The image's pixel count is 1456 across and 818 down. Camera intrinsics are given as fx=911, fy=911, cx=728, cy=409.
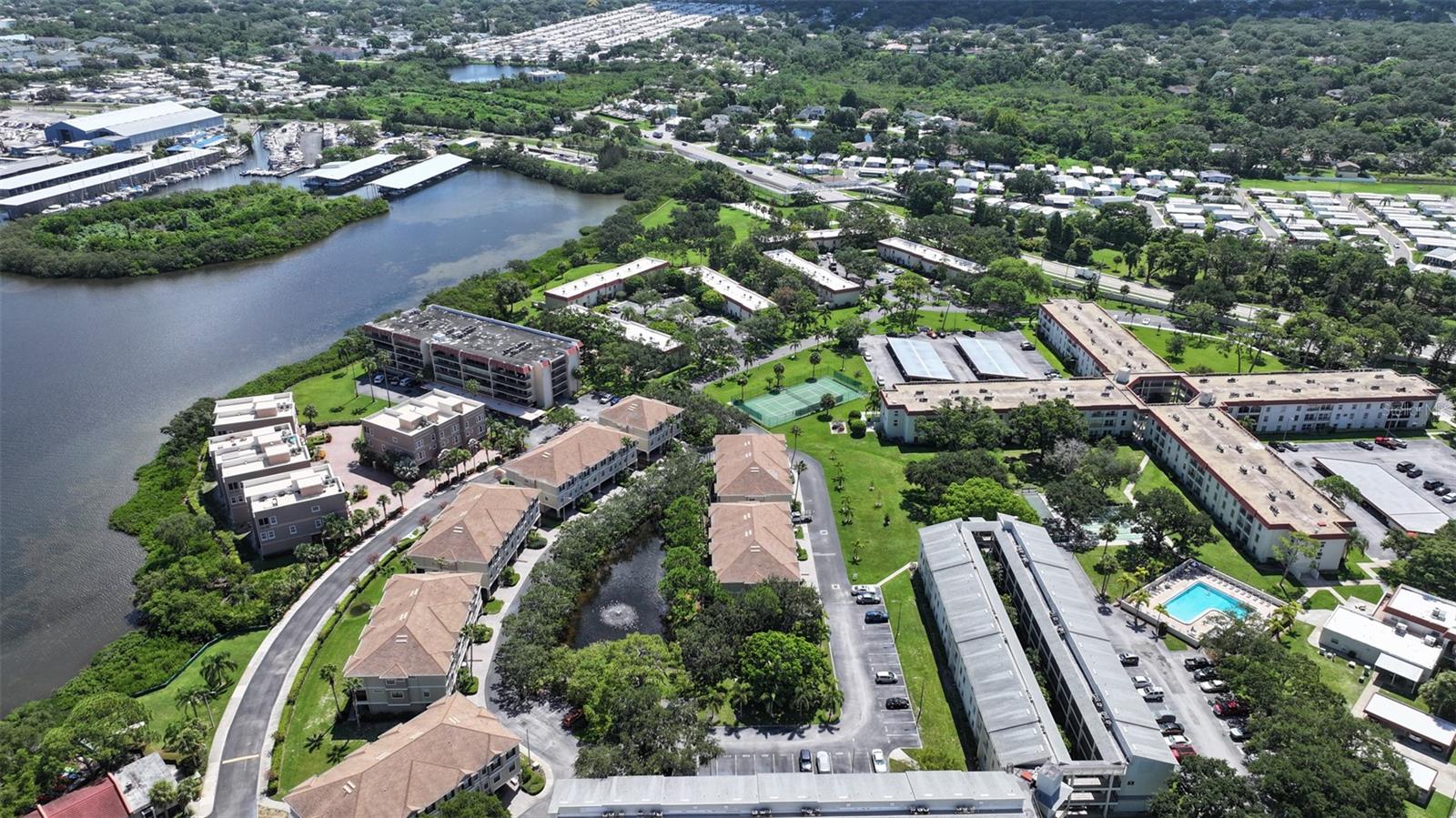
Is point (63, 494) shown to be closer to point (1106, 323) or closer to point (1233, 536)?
point (1233, 536)

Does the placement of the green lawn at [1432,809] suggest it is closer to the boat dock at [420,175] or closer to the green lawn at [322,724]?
the green lawn at [322,724]

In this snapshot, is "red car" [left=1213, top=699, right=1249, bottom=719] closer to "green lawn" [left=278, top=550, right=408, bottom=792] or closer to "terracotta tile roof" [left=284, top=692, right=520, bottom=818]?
"terracotta tile roof" [left=284, top=692, right=520, bottom=818]

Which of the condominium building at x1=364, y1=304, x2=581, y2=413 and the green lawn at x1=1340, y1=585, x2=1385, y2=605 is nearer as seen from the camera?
the green lawn at x1=1340, y1=585, x2=1385, y2=605

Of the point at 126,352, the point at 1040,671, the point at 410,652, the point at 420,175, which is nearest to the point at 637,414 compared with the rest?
the point at 410,652

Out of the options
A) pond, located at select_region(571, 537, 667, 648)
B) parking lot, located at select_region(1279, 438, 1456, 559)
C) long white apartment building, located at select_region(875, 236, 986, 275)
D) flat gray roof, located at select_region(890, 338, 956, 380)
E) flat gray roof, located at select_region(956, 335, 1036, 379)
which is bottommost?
pond, located at select_region(571, 537, 667, 648)

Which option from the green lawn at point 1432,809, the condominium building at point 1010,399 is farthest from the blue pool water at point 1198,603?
the condominium building at point 1010,399

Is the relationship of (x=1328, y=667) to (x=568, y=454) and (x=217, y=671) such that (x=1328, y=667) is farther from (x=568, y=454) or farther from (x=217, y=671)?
(x=217, y=671)

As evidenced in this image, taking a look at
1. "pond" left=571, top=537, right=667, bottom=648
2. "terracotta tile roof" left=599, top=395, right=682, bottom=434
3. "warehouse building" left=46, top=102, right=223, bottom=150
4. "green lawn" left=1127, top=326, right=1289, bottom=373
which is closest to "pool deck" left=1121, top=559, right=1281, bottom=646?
"pond" left=571, top=537, right=667, bottom=648
